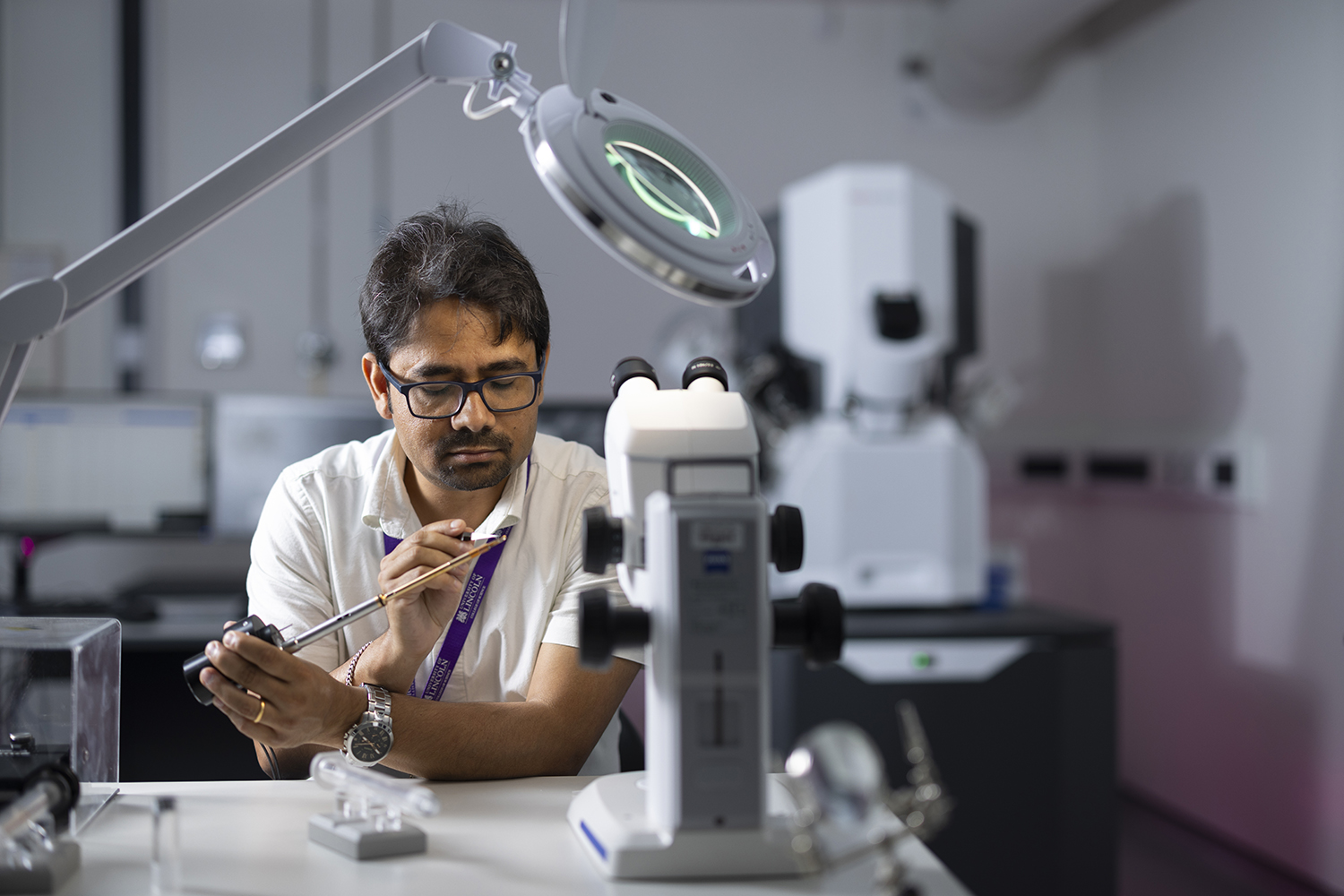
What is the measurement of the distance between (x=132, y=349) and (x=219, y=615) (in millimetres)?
1095

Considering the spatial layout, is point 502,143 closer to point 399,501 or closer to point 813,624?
point 399,501

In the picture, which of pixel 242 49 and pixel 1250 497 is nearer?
pixel 1250 497

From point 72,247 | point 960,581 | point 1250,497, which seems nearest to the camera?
point 960,581

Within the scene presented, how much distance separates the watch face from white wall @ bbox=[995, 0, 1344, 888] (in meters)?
2.32

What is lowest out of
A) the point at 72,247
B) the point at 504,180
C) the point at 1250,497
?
the point at 1250,497

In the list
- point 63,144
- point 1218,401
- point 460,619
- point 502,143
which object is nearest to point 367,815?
point 460,619

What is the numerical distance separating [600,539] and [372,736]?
385 mm

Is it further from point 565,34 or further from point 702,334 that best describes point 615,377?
point 702,334

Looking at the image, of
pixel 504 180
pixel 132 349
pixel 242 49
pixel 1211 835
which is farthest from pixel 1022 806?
pixel 242 49

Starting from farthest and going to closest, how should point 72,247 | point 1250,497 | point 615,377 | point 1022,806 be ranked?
point 72,247, point 1250,497, point 1022,806, point 615,377

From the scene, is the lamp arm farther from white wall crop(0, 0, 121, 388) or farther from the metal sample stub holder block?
white wall crop(0, 0, 121, 388)

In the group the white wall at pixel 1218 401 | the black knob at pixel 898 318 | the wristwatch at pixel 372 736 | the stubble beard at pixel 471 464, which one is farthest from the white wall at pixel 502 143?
the wristwatch at pixel 372 736

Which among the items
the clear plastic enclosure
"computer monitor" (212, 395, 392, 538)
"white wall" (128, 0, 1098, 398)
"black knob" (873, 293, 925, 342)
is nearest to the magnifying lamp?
the clear plastic enclosure

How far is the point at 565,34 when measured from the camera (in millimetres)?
815
